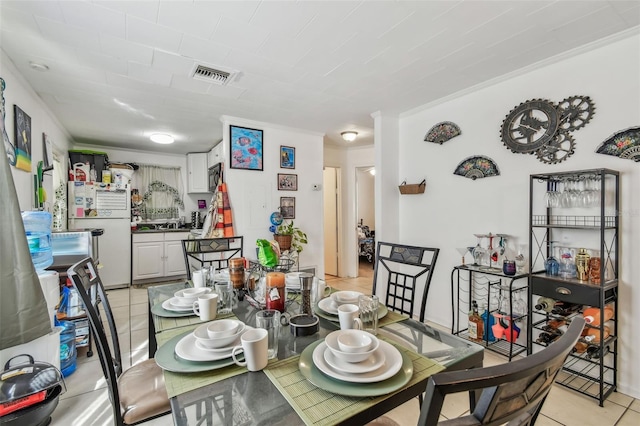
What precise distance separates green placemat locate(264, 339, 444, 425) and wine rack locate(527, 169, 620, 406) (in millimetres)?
1693

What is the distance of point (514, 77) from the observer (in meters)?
2.54

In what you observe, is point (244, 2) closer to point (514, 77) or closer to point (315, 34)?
point (315, 34)

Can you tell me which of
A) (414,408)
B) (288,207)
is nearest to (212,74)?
(288,207)

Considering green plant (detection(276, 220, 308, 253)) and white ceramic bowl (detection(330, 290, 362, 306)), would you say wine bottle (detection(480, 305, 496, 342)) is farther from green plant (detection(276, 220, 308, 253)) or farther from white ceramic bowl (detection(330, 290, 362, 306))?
green plant (detection(276, 220, 308, 253))

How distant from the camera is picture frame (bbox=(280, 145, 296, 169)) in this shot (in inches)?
160

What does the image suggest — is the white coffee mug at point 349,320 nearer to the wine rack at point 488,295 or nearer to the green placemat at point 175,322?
the green placemat at point 175,322

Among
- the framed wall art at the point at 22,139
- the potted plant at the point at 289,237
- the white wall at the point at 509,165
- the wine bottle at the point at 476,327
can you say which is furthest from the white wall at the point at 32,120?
the wine bottle at the point at 476,327

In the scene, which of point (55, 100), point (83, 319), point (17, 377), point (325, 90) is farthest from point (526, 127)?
point (55, 100)

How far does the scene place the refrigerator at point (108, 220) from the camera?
4410mm

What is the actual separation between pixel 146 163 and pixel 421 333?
5806mm

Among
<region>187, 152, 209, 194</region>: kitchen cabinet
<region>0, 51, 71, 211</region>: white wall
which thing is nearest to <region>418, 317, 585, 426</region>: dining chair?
<region>0, 51, 71, 211</region>: white wall

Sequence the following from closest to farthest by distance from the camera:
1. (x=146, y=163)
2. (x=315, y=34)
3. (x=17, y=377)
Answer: (x=17, y=377) → (x=315, y=34) → (x=146, y=163)

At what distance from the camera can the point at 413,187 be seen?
3379 mm

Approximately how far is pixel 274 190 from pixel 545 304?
10.2 feet
